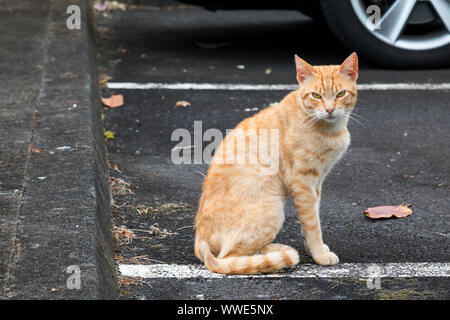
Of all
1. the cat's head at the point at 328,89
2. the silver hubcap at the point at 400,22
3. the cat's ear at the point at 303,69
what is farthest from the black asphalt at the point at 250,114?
the cat's ear at the point at 303,69

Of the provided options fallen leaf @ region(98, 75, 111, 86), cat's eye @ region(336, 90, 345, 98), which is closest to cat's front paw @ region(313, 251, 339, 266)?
cat's eye @ region(336, 90, 345, 98)

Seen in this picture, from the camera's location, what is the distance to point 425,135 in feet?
16.9

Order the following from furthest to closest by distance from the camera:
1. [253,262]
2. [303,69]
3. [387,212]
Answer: [387,212] → [303,69] → [253,262]

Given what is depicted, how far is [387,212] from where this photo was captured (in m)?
4.08

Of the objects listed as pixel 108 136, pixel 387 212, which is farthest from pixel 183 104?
pixel 387 212

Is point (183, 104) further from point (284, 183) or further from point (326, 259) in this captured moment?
point (326, 259)

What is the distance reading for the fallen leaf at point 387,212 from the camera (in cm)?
404

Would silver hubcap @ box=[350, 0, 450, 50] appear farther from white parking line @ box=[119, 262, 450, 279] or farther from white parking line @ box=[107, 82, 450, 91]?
white parking line @ box=[119, 262, 450, 279]

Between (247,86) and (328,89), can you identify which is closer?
(328,89)

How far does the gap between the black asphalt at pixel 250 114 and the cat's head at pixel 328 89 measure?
0.73m

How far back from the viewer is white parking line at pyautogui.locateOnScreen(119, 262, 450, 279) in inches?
131

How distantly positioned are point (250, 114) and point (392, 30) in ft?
4.99

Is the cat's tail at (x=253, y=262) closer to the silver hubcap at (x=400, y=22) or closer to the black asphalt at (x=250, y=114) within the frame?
the black asphalt at (x=250, y=114)
